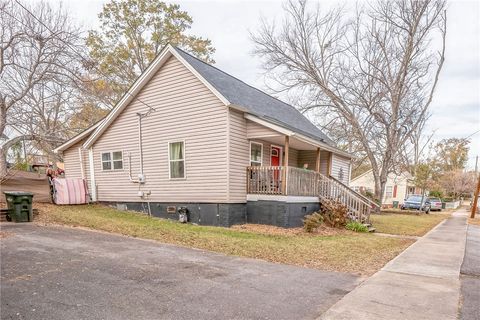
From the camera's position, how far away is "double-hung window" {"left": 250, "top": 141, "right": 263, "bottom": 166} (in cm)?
1169

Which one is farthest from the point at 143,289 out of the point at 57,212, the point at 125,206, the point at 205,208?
the point at 125,206

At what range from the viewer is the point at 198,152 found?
11.1 meters

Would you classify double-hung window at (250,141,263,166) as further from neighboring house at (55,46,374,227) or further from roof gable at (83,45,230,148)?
roof gable at (83,45,230,148)

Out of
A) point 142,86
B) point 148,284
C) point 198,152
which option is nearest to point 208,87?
point 198,152

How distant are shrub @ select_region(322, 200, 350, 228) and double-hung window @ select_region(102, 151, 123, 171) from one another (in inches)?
378

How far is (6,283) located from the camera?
3.97m

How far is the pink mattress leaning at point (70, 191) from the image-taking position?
41.1ft

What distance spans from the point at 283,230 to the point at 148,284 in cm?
639

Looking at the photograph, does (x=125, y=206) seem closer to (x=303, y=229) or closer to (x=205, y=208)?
(x=205, y=208)

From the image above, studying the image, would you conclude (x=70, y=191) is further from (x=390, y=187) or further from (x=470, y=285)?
(x=390, y=187)

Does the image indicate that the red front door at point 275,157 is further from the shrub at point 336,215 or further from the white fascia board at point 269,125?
the shrub at point 336,215

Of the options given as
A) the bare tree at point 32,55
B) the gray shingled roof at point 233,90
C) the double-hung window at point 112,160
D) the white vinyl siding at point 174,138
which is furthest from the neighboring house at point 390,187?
the bare tree at point 32,55

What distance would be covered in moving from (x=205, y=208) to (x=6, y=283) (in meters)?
7.15

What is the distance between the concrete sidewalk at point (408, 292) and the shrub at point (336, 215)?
170 inches
